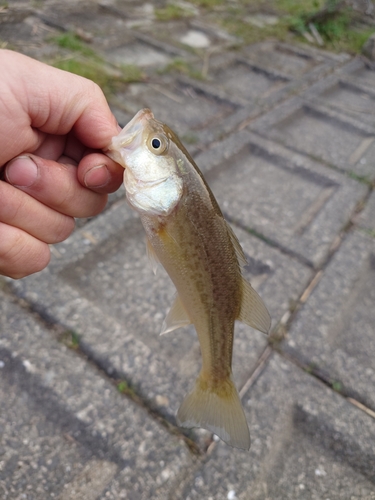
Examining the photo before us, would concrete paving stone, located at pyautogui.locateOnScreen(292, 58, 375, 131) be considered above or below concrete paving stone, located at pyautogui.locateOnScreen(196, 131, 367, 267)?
below

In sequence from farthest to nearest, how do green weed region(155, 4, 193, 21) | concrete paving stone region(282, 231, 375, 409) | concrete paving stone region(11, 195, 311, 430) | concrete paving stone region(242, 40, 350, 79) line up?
green weed region(155, 4, 193, 21)
concrete paving stone region(242, 40, 350, 79)
concrete paving stone region(282, 231, 375, 409)
concrete paving stone region(11, 195, 311, 430)

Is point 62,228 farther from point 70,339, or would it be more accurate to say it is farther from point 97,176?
point 70,339

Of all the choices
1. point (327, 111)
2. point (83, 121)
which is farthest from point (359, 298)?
point (327, 111)

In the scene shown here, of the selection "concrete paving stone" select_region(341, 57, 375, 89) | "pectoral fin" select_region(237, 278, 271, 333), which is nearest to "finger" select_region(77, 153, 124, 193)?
"pectoral fin" select_region(237, 278, 271, 333)

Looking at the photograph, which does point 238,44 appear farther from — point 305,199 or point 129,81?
point 305,199

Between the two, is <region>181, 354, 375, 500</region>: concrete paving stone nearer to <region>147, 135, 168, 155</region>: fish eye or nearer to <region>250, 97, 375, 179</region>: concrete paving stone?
<region>147, 135, 168, 155</region>: fish eye

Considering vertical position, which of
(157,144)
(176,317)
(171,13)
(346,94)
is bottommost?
(346,94)

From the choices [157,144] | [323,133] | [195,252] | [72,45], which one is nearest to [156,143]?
[157,144]
